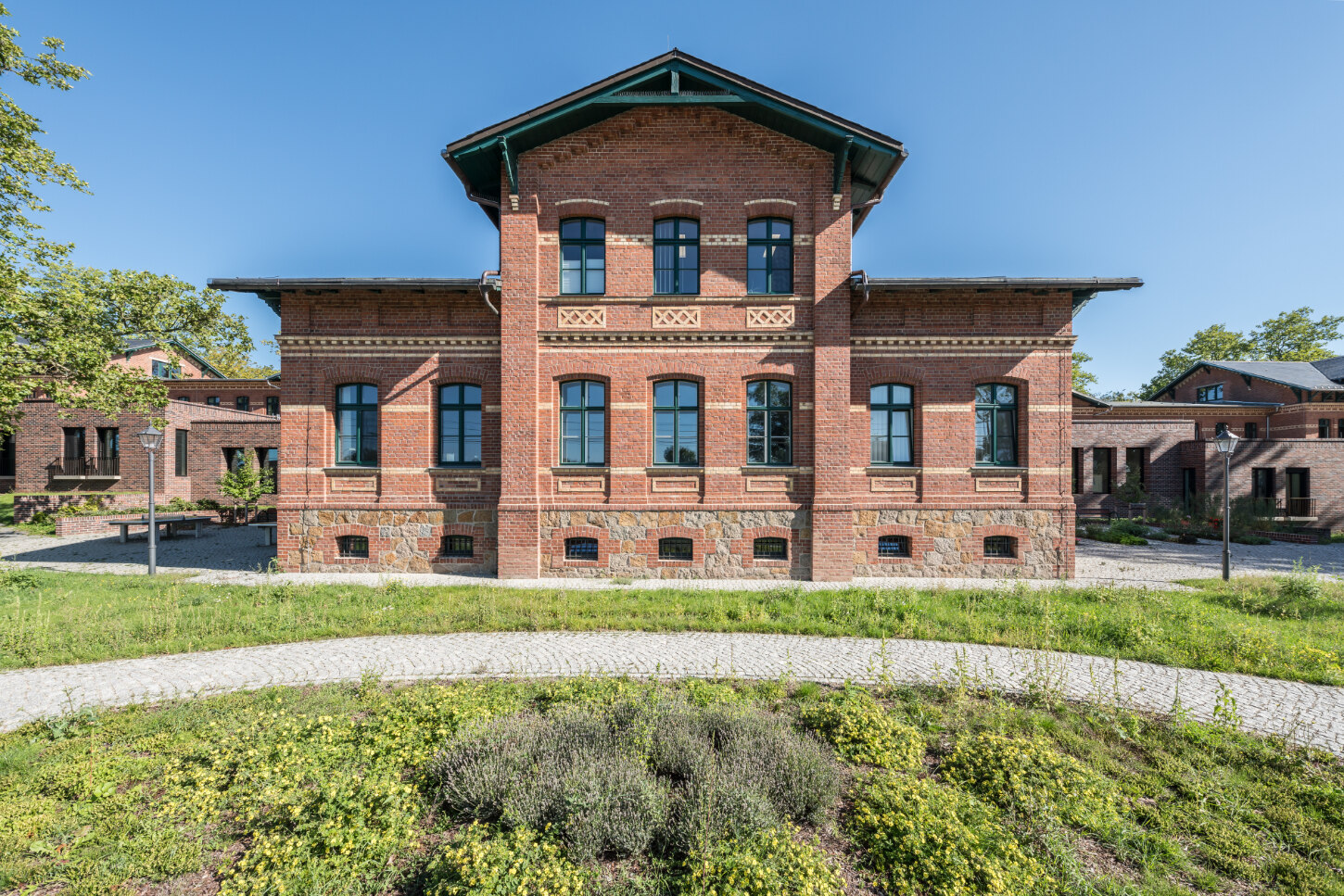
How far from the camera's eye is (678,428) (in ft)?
37.2

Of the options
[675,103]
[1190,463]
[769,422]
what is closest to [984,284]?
[769,422]

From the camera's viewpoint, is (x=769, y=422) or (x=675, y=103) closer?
(x=675, y=103)

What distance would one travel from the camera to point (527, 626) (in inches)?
306

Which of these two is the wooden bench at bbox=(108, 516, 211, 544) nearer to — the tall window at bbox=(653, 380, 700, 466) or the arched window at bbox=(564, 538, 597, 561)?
the arched window at bbox=(564, 538, 597, 561)

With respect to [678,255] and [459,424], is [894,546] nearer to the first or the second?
[678,255]

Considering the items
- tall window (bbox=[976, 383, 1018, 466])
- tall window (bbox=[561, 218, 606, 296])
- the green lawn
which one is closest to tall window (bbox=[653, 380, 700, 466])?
tall window (bbox=[561, 218, 606, 296])

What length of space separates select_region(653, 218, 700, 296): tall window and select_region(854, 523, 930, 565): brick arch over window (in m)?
6.38

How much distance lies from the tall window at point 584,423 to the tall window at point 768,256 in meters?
4.05

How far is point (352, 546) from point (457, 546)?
7.67ft

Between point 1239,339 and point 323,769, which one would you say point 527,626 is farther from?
point 1239,339

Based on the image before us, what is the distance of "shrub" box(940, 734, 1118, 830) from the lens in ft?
11.7

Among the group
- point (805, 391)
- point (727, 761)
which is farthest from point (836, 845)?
point (805, 391)

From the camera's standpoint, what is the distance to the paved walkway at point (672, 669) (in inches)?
216

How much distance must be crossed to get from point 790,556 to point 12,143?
2124 centimetres
